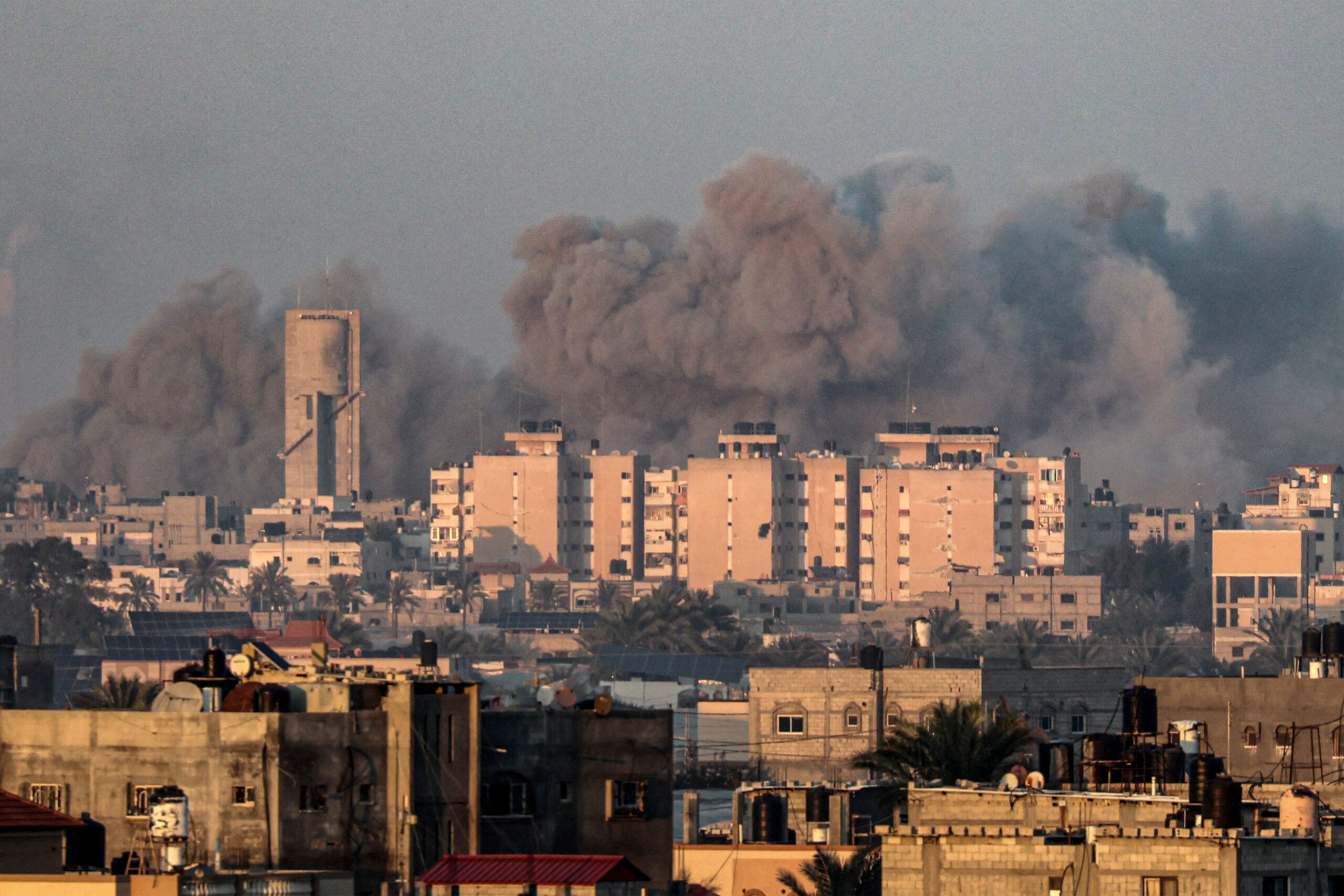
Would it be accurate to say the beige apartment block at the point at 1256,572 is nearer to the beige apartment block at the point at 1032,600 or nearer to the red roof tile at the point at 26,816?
the beige apartment block at the point at 1032,600

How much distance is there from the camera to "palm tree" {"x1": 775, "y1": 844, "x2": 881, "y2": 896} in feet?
87.4

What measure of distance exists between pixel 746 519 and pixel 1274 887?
5797 inches

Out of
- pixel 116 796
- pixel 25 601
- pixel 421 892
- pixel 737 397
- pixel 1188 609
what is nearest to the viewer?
pixel 421 892

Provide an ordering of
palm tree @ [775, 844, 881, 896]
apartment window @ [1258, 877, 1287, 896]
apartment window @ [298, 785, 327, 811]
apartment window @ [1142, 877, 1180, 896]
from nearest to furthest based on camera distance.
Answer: apartment window @ [1142, 877, 1180, 896]
apartment window @ [1258, 877, 1287, 896]
apartment window @ [298, 785, 327, 811]
palm tree @ [775, 844, 881, 896]

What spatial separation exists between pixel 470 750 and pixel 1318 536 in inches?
5490

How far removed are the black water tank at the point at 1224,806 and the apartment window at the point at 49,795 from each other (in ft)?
32.6

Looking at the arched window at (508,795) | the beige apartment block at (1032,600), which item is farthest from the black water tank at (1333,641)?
the beige apartment block at (1032,600)

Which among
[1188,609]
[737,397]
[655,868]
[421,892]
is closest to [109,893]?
[421,892]

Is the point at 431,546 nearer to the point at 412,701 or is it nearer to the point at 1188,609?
the point at 1188,609

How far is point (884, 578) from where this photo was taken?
168 m

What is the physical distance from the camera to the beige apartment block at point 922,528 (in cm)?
16550

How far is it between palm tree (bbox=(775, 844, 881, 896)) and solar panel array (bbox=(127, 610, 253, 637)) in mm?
90376

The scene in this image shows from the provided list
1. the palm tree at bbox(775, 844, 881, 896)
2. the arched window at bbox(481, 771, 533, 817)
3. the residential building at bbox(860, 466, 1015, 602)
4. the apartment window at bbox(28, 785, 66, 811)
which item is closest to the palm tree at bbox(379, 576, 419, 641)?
the residential building at bbox(860, 466, 1015, 602)

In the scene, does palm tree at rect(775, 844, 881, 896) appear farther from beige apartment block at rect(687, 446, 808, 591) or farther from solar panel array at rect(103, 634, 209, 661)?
beige apartment block at rect(687, 446, 808, 591)
